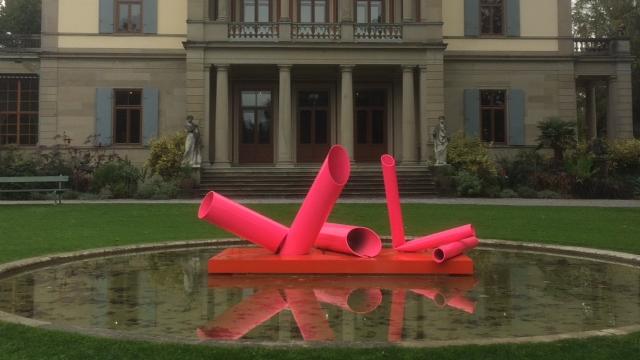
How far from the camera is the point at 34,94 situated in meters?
31.0

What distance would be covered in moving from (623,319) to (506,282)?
6.64 ft

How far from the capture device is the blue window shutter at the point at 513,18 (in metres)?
30.8

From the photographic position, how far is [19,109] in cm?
3078

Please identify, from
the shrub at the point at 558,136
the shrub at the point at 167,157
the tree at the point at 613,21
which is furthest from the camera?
the tree at the point at 613,21

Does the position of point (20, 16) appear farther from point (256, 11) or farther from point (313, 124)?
point (313, 124)

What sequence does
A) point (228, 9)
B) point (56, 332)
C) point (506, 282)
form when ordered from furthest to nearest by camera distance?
point (228, 9), point (506, 282), point (56, 332)

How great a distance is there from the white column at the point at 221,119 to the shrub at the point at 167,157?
154cm

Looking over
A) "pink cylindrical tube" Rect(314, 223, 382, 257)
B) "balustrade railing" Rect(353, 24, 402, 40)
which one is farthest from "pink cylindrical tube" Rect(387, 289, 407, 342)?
"balustrade railing" Rect(353, 24, 402, 40)

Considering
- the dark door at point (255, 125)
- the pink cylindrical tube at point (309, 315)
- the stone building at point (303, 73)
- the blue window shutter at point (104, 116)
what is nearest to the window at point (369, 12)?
the stone building at point (303, 73)

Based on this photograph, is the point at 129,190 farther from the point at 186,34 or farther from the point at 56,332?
the point at 56,332

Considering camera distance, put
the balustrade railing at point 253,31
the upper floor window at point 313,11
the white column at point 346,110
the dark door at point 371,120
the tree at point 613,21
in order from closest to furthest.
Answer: the white column at point 346,110
the balustrade railing at point 253,31
the upper floor window at point 313,11
the dark door at point 371,120
the tree at point 613,21

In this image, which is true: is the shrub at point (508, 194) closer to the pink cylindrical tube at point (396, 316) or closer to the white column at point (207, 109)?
the white column at point (207, 109)

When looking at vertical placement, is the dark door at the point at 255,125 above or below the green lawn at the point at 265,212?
above

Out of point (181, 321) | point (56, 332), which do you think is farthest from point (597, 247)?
point (56, 332)
